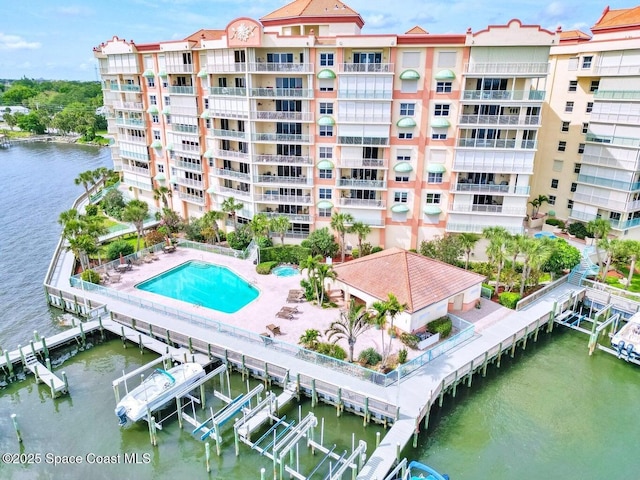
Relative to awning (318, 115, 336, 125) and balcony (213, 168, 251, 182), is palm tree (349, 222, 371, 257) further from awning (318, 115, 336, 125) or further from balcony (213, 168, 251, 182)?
balcony (213, 168, 251, 182)

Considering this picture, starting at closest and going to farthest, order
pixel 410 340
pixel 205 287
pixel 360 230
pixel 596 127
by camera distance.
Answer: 1. pixel 410 340
2. pixel 205 287
3. pixel 360 230
4. pixel 596 127

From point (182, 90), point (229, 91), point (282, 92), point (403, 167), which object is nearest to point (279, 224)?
point (282, 92)

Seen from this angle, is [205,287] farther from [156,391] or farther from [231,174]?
[156,391]

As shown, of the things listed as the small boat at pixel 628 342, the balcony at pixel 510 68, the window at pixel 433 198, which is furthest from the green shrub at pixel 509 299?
the balcony at pixel 510 68

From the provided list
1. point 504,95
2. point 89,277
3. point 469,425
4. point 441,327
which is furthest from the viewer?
point 504,95

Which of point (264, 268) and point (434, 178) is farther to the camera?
point (434, 178)

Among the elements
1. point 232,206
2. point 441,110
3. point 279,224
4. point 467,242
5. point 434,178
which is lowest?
point 467,242

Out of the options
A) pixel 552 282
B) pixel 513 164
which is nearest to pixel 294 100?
pixel 513 164
